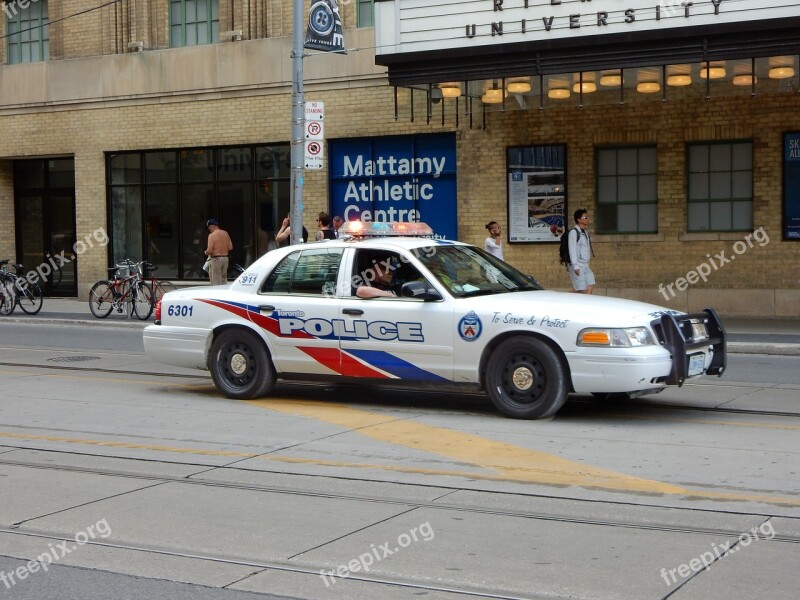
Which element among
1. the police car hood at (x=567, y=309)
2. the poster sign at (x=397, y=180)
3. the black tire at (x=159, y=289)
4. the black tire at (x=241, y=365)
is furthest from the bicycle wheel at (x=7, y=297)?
the police car hood at (x=567, y=309)

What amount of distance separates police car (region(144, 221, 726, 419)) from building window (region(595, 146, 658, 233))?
981cm

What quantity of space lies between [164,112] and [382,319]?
53.5 ft

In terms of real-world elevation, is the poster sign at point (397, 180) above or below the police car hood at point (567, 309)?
above

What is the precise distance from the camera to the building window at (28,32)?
89.6ft

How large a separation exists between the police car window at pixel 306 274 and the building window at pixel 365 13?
41.2ft

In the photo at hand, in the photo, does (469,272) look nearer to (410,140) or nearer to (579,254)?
(579,254)

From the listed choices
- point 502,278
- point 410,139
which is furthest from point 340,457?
point 410,139

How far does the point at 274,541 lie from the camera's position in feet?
21.0

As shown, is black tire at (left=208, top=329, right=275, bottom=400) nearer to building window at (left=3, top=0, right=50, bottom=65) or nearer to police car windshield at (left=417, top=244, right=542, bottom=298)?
police car windshield at (left=417, top=244, right=542, bottom=298)

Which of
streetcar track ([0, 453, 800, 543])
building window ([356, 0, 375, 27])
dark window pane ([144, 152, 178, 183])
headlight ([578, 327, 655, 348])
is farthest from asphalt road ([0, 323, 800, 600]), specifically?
dark window pane ([144, 152, 178, 183])

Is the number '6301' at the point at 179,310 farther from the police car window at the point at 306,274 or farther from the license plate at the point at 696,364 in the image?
the license plate at the point at 696,364

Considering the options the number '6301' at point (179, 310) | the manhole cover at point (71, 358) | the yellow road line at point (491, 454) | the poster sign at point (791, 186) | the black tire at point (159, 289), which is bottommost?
the yellow road line at point (491, 454)

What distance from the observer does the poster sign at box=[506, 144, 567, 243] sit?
2141cm

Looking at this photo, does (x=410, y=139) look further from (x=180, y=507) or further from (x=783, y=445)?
(x=180, y=507)
